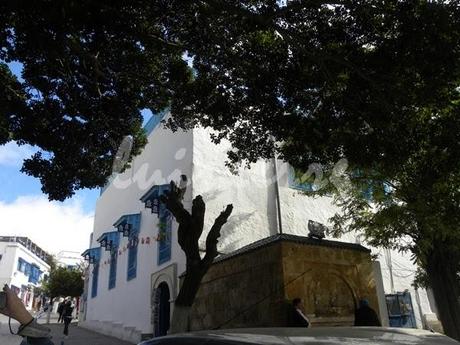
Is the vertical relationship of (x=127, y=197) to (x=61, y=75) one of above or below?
above

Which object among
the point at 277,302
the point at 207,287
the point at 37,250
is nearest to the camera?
the point at 277,302

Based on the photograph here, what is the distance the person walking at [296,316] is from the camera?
810 cm

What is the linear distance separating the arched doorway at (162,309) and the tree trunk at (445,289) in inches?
285

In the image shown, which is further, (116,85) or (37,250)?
(37,250)

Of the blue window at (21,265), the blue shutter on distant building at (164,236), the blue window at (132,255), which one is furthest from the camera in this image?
the blue window at (21,265)

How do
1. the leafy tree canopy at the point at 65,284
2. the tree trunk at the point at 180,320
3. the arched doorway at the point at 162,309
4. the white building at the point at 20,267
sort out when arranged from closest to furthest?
1. the tree trunk at the point at 180,320
2. the arched doorway at the point at 162,309
3. the leafy tree canopy at the point at 65,284
4. the white building at the point at 20,267

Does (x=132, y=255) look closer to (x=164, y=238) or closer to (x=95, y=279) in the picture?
(x=164, y=238)

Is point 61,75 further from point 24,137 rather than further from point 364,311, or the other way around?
point 364,311

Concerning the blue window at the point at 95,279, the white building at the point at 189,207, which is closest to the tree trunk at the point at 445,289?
the white building at the point at 189,207

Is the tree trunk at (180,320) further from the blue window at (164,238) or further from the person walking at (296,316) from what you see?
the blue window at (164,238)

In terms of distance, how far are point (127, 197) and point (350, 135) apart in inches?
572

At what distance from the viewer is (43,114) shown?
8039mm

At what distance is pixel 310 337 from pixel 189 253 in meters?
5.25

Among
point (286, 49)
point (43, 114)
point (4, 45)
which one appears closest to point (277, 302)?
point (286, 49)
